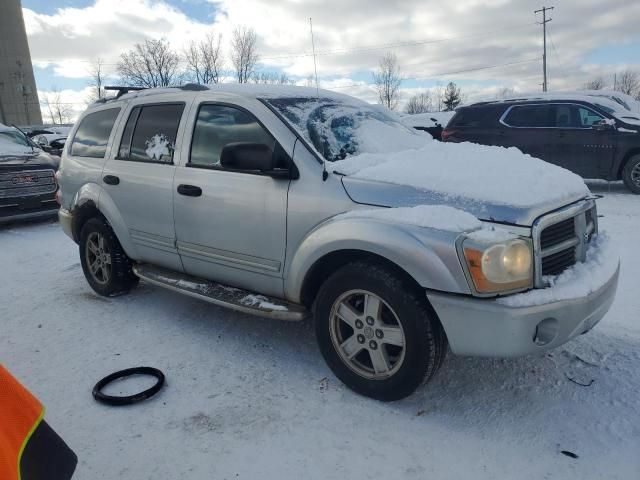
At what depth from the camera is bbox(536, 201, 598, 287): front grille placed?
94.8 inches

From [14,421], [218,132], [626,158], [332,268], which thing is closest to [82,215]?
[218,132]

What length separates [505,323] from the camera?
7.52 feet

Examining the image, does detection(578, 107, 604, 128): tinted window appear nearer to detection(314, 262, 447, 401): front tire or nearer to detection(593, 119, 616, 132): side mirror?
detection(593, 119, 616, 132): side mirror

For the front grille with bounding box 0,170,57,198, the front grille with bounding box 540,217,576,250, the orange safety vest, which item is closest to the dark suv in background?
the front grille with bounding box 540,217,576,250

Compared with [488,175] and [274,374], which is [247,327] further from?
[488,175]

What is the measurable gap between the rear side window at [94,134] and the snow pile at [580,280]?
372 cm

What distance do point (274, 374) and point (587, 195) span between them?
2.24m

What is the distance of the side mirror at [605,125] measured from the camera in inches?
338

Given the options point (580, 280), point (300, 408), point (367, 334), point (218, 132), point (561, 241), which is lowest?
point (300, 408)

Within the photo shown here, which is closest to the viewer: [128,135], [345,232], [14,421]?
[14,421]

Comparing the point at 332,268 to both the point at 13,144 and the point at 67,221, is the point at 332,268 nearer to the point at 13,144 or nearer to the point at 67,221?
the point at 67,221

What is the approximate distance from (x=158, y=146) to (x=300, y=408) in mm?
2326

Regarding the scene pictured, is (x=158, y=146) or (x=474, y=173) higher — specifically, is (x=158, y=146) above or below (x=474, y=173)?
above

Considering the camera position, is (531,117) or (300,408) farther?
(531,117)
